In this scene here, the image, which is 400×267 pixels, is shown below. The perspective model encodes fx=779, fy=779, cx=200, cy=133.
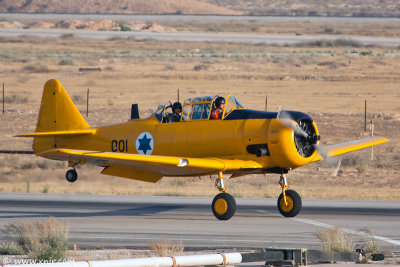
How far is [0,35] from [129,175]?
76.0 m

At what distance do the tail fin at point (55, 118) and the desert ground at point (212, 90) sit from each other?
4.63 meters

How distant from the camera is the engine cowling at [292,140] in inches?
732

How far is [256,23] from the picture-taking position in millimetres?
122625

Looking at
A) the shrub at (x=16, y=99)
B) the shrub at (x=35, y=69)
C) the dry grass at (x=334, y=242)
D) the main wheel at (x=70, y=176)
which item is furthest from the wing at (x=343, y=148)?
the shrub at (x=35, y=69)

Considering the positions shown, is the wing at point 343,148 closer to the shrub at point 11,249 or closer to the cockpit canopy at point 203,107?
the cockpit canopy at point 203,107

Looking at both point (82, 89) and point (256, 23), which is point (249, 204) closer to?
point (82, 89)

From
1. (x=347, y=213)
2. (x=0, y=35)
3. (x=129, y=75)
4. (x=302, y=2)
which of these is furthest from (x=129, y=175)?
(x=302, y=2)

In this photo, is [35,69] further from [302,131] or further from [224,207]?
[302,131]

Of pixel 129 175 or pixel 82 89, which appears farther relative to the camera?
pixel 82 89

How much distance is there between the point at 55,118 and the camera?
23.7 metres

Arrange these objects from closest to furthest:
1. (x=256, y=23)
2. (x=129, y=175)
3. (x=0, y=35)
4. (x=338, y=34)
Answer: (x=129, y=175) < (x=0, y=35) < (x=338, y=34) < (x=256, y=23)

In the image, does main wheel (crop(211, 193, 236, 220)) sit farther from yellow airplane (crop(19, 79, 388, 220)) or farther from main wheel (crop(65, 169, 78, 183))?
main wheel (crop(65, 169, 78, 183))

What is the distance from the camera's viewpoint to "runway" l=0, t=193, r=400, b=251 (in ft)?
55.2

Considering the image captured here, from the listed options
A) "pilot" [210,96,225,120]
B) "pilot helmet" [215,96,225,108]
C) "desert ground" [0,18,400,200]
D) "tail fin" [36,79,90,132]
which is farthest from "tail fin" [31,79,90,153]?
"pilot helmet" [215,96,225,108]
